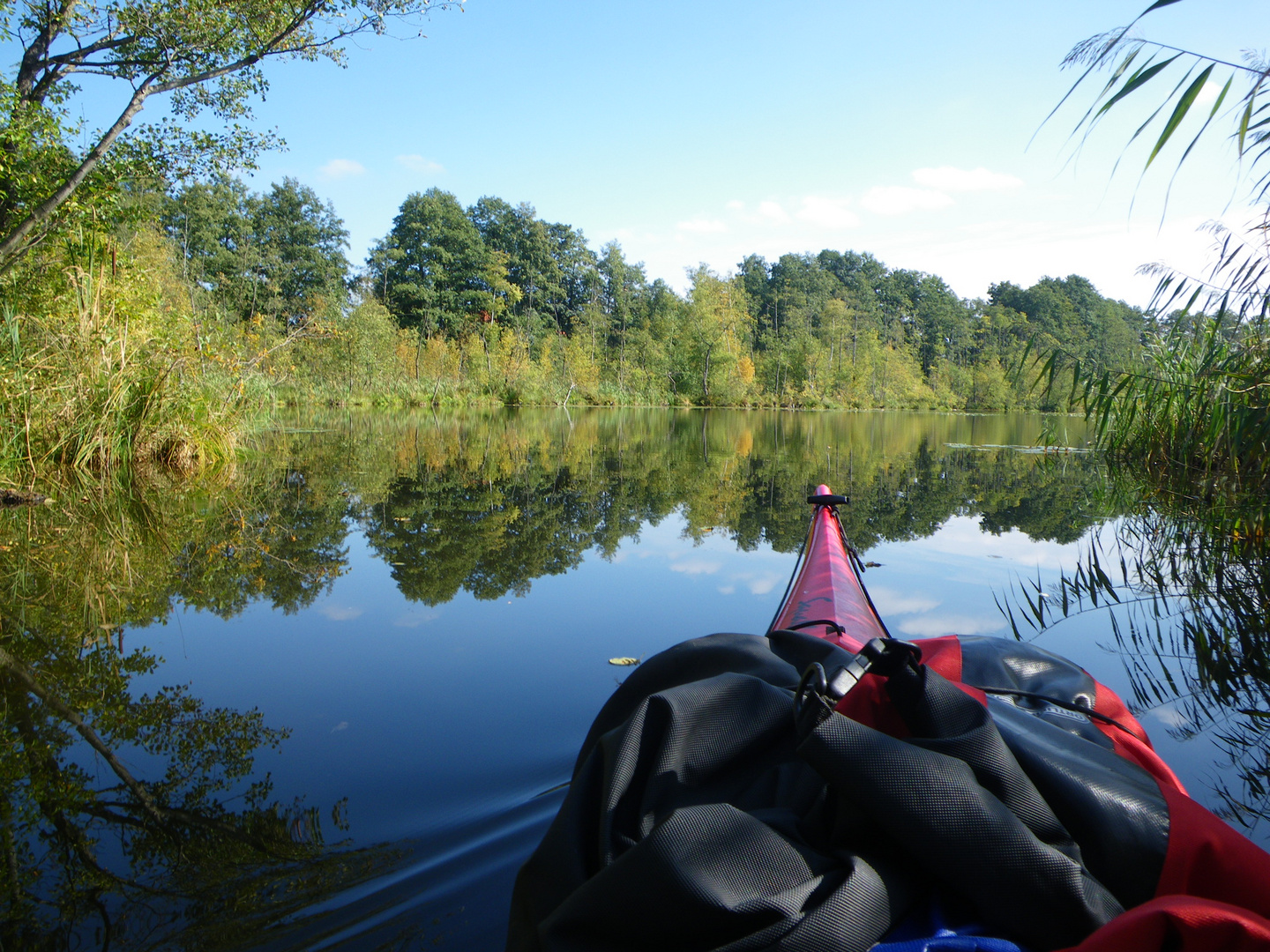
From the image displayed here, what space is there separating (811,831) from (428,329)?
37.7m

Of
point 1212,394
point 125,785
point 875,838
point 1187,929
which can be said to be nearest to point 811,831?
point 875,838

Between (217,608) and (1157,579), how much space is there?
4.73 meters

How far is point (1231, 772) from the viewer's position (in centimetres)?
201

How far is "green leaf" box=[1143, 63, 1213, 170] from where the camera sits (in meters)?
2.36

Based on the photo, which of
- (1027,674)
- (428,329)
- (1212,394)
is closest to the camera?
(1027,674)

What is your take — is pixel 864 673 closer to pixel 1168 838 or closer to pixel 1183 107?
pixel 1168 838

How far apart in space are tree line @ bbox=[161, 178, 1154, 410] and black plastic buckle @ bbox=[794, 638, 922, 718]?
74.2 feet

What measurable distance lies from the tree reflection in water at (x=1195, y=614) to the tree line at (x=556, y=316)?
2098 centimetres

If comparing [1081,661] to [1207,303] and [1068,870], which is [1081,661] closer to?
[1207,303]

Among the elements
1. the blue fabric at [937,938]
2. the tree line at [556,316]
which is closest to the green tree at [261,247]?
the tree line at [556,316]

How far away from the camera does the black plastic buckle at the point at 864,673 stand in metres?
0.87

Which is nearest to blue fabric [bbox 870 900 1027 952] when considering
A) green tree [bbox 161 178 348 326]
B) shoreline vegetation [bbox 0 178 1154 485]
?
shoreline vegetation [bbox 0 178 1154 485]

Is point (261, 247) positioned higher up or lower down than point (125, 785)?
higher up

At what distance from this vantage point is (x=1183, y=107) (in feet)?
7.81
